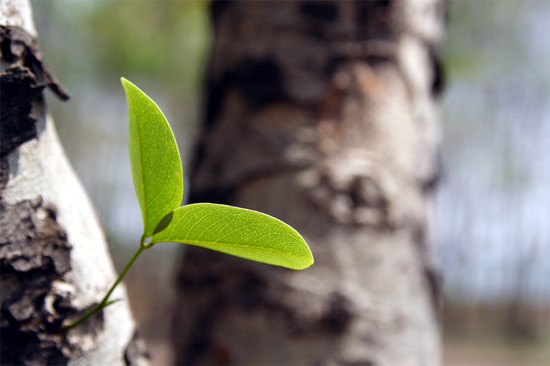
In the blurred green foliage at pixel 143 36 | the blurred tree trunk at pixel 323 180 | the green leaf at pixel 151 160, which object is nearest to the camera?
the green leaf at pixel 151 160

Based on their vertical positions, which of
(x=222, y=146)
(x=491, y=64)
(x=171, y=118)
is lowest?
(x=222, y=146)

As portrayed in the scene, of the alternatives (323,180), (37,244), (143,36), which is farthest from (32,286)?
(143,36)

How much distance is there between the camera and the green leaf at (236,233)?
22 cm

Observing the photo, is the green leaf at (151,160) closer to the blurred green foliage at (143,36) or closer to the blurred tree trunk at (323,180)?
the blurred tree trunk at (323,180)

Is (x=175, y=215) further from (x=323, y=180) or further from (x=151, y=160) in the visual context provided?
(x=323, y=180)

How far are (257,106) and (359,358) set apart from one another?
34cm

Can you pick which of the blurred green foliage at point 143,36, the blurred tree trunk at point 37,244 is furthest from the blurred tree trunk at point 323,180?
the blurred green foliage at point 143,36

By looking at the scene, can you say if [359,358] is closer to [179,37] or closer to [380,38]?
[380,38]

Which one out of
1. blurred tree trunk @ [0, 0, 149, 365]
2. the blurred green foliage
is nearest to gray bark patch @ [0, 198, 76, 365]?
blurred tree trunk @ [0, 0, 149, 365]

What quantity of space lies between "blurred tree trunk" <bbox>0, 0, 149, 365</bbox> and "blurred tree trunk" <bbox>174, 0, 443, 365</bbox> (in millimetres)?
287

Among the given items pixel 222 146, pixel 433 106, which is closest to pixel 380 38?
pixel 433 106

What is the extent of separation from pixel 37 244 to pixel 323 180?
0.37 metres

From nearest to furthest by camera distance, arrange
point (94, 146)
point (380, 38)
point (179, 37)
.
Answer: point (380, 38) → point (179, 37) → point (94, 146)

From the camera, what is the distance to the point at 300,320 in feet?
1.75
